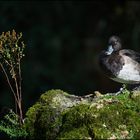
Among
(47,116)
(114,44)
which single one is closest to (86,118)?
(47,116)

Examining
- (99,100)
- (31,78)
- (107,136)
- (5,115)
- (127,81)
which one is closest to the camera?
(107,136)

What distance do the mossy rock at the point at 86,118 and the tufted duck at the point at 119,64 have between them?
79 centimetres

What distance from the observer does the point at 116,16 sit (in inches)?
496

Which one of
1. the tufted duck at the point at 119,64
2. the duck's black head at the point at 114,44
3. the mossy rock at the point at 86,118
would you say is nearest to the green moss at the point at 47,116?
the mossy rock at the point at 86,118

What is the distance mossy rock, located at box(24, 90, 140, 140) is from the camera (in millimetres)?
5062

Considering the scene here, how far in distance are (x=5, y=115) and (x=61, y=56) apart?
7.75m

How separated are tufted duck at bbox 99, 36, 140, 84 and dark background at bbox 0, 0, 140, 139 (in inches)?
188

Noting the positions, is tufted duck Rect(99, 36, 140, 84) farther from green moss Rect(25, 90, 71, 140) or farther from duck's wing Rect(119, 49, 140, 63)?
green moss Rect(25, 90, 71, 140)

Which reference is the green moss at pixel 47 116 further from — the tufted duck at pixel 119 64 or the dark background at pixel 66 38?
the dark background at pixel 66 38

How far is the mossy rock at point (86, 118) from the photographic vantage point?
506 cm

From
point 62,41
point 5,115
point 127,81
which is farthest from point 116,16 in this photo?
point 5,115

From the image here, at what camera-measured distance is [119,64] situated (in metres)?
6.55

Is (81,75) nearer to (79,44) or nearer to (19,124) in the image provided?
(79,44)

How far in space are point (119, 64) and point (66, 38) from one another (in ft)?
23.0
